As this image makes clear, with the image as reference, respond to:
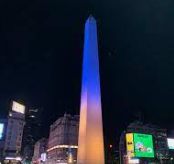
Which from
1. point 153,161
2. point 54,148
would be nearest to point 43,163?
point 54,148

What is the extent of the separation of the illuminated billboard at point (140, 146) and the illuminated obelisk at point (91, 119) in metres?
48.0

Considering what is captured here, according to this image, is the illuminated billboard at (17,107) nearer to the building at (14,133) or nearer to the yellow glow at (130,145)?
the building at (14,133)

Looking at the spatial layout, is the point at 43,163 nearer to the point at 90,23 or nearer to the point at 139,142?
the point at 139,142

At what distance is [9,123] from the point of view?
10700 centimetres

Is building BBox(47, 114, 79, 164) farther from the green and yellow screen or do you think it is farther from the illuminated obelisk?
the illuminated obelisk

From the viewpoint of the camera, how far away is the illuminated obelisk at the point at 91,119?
16.1 m

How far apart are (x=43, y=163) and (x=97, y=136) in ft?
294

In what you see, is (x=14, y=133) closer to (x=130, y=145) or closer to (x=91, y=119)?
(x=130, y=145)

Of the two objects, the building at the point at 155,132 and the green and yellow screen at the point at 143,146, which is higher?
the building at the point at 155,132

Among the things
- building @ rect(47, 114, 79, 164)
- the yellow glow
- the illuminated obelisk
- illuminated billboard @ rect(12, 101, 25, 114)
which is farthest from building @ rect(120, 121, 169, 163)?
the illuminated obelisk

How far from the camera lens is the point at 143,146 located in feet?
211

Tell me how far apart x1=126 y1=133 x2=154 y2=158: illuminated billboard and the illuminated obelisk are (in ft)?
157

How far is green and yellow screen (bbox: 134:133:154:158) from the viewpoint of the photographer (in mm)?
62938

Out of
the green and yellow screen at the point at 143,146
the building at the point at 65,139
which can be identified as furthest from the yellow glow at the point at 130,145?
the building at the point at 65,139
